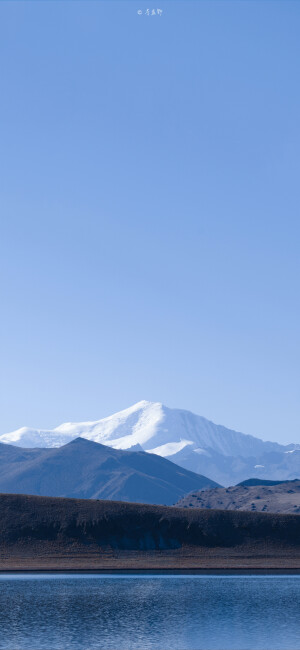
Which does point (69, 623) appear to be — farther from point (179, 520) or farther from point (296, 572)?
point (179, 520)

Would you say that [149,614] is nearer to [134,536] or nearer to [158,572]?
[158,572]

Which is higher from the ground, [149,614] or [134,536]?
[134,536]

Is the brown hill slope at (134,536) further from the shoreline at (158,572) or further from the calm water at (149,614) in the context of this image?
the calm water at (149,614)

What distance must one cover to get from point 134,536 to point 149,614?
80382 millimetres

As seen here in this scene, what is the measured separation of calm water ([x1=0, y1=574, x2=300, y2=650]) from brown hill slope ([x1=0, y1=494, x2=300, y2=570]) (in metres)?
29.9

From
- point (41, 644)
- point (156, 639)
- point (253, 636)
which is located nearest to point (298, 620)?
point (253, 636)

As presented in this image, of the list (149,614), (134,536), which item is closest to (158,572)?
(134,536)

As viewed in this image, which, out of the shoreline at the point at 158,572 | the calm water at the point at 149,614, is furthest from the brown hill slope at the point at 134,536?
the calm water at the point at 149,614

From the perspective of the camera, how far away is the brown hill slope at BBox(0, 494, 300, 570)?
5689 inches

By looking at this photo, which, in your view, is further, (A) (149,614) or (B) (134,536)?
(B) (134,536)

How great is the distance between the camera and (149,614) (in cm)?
7731

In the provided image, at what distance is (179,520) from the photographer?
164750 millimetres

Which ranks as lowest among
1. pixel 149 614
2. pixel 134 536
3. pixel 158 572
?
pixel 149 614

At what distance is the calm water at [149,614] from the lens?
61750 millimetres
